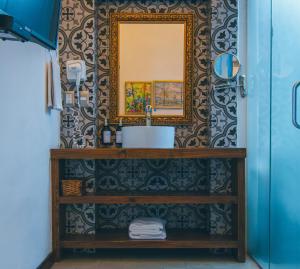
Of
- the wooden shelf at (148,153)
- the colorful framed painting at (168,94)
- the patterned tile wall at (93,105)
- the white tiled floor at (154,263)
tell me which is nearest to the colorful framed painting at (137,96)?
the colorful framed painting at (168,94)

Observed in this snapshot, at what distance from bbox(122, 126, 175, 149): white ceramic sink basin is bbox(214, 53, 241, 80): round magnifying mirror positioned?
65 centimetres

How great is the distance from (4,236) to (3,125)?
22.5 inches

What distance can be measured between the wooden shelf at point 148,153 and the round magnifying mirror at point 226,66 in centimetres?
65

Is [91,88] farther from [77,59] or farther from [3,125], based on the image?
[3,125]

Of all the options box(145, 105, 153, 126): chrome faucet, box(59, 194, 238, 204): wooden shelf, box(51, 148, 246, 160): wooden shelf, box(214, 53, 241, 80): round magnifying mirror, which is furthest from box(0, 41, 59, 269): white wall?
box(214, 53, 241, 80): round magnifying mirror

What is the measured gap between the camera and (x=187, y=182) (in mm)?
3236

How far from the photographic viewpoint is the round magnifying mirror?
3.03m

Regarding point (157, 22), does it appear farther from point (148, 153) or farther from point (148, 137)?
point (148, 153)

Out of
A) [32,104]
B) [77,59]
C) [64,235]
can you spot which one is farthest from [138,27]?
[64,235]

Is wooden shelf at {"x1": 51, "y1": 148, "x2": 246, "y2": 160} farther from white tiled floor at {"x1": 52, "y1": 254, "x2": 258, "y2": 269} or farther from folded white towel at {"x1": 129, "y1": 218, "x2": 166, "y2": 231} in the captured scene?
white tiled floor at {"x1": 52, "y1": 254, "x2": 258, "y2": 269}

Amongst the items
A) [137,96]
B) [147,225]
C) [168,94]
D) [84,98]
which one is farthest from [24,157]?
[168,94]

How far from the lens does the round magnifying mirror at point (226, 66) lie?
3.03m

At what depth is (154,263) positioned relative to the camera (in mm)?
2834

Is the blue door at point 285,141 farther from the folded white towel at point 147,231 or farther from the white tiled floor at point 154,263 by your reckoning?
the folded white towel at point 147,231
